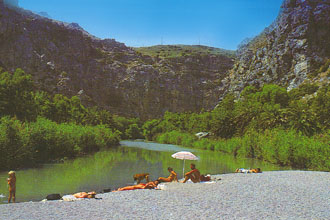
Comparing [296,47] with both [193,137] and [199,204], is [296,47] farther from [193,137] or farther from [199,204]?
[199,204]

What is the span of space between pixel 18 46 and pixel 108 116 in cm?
6249

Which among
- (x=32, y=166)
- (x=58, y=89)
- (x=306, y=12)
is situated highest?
(x=306, y=12)

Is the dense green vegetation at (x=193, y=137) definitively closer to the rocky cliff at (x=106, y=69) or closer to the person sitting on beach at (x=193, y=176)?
the person sitting on beach at (x=193, y=176)

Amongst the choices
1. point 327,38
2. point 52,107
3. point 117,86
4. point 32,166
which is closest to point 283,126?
point 32,166

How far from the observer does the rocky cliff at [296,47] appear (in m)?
113

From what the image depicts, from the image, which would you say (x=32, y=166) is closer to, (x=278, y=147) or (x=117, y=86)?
(x=278, y=147)

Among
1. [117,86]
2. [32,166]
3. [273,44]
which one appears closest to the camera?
[32,166]

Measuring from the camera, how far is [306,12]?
120 m

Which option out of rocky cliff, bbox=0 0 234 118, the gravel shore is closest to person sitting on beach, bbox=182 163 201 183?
the gravel shore

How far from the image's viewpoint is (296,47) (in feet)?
388

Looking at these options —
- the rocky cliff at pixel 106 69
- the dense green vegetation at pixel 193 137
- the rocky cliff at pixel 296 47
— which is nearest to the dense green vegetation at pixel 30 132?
the dense green vegetation at pixel 193 137

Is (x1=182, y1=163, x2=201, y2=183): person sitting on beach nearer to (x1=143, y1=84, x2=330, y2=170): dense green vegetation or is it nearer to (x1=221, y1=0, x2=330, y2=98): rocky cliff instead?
(x1=143, y1=84, x2=330, y2=170): dense green vegetation

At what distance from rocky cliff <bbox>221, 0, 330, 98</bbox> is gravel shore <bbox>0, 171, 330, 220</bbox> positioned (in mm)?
93705

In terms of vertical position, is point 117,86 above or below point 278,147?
above
